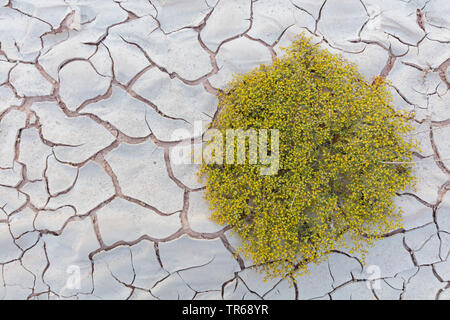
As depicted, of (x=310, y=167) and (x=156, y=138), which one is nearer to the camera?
(x=310, y=167)

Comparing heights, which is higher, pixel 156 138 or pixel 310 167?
pixel 156 138

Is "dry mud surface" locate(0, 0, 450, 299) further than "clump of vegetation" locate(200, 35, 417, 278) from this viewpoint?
Yes

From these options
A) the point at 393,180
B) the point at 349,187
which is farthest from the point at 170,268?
the point at 393,180

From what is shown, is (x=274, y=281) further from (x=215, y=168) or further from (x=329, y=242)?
(x=215, y=168)

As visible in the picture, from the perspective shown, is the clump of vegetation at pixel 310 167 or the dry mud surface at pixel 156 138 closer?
the clump of vegetation at pixel 310 167
